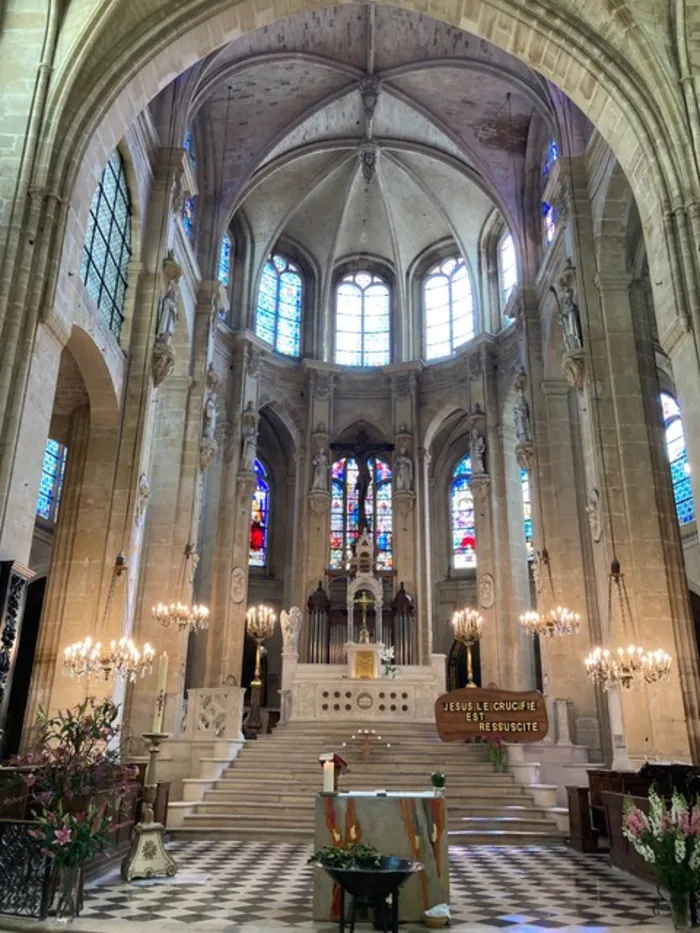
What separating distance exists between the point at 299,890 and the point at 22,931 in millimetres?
3176

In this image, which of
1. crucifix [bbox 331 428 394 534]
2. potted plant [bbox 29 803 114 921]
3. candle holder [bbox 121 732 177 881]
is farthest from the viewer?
crucifix [bbox 331 428 394 534]

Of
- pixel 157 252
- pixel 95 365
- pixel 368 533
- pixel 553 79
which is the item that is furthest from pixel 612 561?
pixel 368 533

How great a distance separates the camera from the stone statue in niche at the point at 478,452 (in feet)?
83.0

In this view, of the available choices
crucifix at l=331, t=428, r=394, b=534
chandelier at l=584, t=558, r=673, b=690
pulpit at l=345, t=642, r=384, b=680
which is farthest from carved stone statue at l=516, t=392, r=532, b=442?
chandelier at l=584, t=558, r=673, b=690

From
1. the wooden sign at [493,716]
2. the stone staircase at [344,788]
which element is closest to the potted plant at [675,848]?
the stone staircase at [344,788]

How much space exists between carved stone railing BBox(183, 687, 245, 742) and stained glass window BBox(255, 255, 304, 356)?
14.9 meters

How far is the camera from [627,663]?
1262 cm

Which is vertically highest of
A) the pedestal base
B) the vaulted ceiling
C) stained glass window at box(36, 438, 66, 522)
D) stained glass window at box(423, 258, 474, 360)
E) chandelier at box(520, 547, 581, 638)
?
the vaulted ceiling

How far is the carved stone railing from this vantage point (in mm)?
15805

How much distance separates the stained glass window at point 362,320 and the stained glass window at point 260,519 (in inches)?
212

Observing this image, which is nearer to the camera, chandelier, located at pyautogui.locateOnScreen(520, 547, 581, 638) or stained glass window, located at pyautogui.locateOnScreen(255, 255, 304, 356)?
chandelier, located at pyautogui.locateOnScreen(520, 547, 581, 638)

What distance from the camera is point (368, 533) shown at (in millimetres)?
27141

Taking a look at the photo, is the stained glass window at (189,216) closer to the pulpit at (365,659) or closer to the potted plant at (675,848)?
the pulpit at (365,659)

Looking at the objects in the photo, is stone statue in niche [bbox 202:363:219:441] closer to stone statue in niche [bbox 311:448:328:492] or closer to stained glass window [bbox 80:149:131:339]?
stained glass window [bbox 80:149:131:339]
